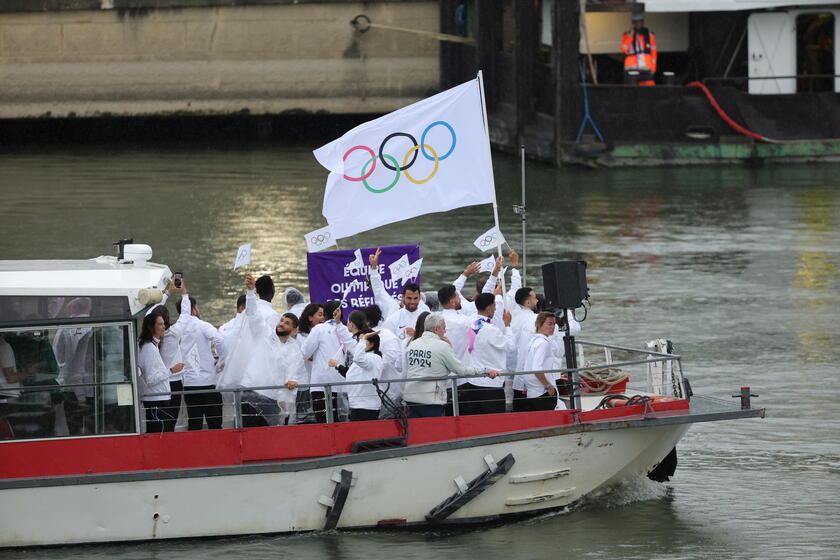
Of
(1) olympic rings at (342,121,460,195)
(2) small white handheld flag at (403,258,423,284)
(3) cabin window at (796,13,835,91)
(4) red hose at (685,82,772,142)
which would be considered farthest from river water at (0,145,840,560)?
(1) olympic rings at (342,121,460,195)

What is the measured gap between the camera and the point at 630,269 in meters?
24.5

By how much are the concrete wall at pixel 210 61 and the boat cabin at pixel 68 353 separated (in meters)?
28.2

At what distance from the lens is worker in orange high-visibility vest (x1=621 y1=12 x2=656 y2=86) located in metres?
34.1

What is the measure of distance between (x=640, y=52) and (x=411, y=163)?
21.4 meters

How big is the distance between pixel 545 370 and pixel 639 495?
1789 millimetres

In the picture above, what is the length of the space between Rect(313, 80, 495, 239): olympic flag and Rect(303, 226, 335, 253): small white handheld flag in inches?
5.2

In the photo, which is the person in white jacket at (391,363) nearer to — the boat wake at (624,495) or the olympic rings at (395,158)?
the boat wake at (624,495)

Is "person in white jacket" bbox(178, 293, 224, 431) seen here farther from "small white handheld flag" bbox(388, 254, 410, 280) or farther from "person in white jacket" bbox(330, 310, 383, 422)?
"small white handheld flag" bbox(388, 254, 410, 280)

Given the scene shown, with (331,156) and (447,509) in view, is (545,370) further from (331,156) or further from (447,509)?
(331,156)

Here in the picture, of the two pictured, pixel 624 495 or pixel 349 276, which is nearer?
pixel 624 495

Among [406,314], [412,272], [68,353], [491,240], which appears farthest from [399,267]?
[68,353]

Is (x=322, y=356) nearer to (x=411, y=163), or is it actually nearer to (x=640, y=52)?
(x=411, y=163)

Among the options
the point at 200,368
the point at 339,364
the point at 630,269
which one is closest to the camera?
the point at 339,364

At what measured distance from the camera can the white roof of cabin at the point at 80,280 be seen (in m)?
11.5
